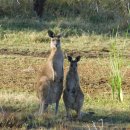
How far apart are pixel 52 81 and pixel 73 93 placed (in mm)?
390

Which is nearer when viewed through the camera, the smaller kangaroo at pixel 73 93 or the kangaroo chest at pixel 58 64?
the smaller kangaroo at pixel 73 93

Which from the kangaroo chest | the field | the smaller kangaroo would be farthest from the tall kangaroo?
the field

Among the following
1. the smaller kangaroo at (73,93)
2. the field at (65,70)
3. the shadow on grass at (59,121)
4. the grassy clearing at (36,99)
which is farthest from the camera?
the smaller kangaroo at (73,93)

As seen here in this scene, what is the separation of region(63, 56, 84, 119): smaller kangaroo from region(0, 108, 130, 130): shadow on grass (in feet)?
0.61

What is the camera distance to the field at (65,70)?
8688 mm

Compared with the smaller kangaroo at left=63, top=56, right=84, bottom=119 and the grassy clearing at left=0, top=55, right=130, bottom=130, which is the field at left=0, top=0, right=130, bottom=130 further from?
the smaller kangaroo at left=63, top=56, right=84, bottom=119

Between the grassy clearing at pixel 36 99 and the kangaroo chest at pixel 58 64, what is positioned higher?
the kangaroo chest at pixel 58 64

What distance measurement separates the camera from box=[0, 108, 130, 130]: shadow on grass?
8.40 metres

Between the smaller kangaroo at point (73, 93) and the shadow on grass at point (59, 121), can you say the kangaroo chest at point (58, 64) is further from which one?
the shadow on grass at point (59, 121)

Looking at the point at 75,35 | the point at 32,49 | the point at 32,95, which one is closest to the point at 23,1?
the point at 75,35

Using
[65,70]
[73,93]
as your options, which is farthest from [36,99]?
[65,70]

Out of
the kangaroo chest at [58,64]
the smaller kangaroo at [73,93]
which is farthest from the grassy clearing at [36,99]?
the kangaroo chest at [58,64]

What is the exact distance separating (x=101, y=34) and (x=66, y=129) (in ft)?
32.5

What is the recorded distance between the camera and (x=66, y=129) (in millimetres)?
8062
